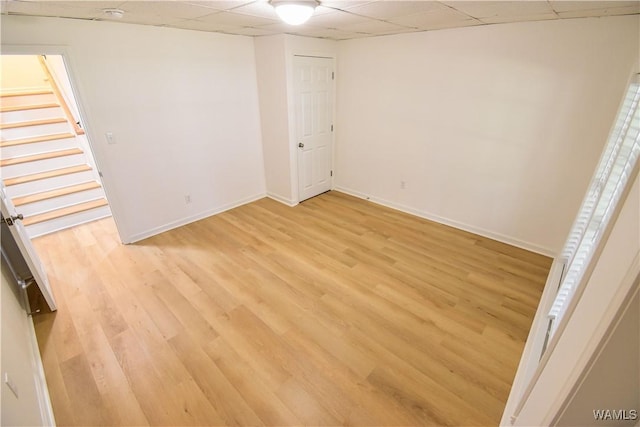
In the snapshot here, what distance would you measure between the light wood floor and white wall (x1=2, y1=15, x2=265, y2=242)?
1.80ft

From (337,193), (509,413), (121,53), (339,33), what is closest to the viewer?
(509,413)

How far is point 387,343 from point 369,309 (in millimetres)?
352

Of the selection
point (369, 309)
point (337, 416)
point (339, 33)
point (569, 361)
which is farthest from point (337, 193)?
point (569, 361)

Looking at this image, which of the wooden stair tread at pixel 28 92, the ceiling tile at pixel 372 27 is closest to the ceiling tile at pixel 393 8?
the ceiling tile at pixel 372 27

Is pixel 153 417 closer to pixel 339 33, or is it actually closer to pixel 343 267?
pixel 343 267

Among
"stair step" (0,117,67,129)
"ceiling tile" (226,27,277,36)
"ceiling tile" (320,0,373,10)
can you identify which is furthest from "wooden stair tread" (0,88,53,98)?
"ceiling tile" (320,0,373,10)

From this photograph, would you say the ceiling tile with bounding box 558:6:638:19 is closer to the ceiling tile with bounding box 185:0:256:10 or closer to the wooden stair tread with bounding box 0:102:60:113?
the ceiling tile with bounding box 185:0:256:10

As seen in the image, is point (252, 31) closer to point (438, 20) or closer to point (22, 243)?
point (438, 20)

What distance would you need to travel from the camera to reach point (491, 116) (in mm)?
3107

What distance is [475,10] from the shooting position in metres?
2.25

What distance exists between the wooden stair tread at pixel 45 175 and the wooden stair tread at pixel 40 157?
7.4 inches

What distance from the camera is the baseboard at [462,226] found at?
3178mm

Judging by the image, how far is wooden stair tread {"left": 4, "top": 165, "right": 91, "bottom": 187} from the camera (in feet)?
12.1

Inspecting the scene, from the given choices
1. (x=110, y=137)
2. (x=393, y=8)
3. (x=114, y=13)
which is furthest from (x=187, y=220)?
(x=393, y=8)
